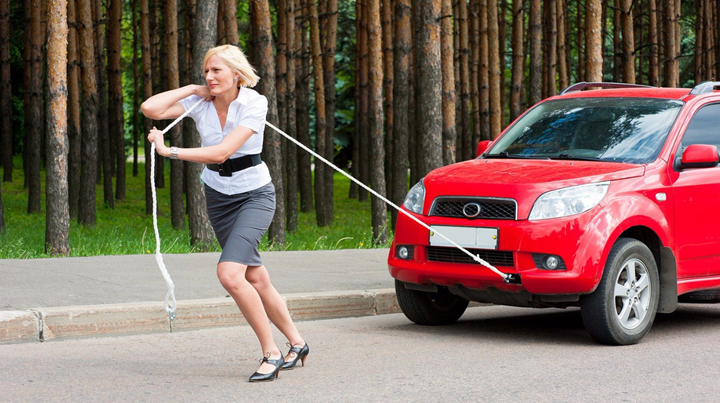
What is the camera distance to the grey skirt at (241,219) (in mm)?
5668

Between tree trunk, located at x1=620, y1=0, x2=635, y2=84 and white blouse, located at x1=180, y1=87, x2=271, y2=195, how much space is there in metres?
15.4

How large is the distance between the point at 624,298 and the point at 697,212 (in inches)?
43.3

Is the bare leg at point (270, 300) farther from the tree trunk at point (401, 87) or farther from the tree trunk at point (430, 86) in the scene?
the tree trunk at point (401, 87)

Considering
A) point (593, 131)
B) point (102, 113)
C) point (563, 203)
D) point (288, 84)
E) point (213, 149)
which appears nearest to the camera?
point (213, 149)

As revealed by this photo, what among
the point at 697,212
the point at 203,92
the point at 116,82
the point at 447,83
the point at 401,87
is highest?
the point at 116,82

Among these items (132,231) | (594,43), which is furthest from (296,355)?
(132,231)

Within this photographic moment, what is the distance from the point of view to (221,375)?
590cm

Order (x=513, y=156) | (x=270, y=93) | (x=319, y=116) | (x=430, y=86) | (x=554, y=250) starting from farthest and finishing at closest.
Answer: (x=319, y=116) → (x=430, y=86) → (x=270, y=93) → (x=513, y=156) → (x=554, y=250)

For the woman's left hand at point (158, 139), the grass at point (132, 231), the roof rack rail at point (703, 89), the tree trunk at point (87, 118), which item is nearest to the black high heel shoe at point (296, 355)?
the woman's left hand at point (158, 139)

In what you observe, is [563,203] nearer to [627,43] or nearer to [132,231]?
[132,231]

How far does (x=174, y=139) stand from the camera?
17750 millimetres

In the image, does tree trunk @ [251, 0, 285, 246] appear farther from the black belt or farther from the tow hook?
the black belt

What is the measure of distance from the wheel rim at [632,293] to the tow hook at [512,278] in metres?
0.71

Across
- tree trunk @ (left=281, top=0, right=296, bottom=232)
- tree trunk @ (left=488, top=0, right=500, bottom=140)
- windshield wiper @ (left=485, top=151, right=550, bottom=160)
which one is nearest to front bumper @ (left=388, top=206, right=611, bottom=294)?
windshield wiper @ (left=485, top=151, right=550, bottom=160)
